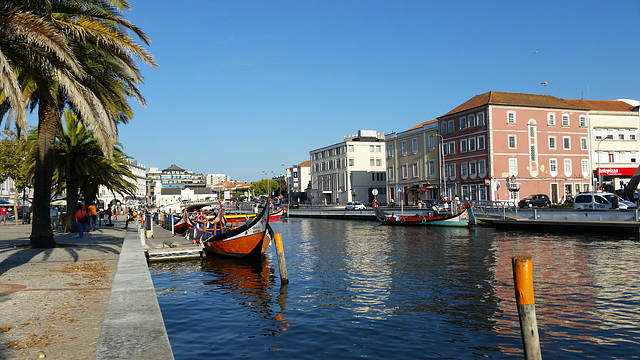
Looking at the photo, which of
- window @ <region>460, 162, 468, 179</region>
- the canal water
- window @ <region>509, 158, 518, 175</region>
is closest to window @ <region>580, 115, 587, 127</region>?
window @ <region>509, 158, 518, 175</region>

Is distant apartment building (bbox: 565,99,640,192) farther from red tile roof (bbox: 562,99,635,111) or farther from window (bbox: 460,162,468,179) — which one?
window (bbox: 460,162,468,179)

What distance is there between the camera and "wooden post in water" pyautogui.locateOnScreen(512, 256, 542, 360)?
7.09m

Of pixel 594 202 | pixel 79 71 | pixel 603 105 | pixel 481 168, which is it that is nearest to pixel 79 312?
pixel 79 71

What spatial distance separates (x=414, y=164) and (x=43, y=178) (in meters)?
69.8

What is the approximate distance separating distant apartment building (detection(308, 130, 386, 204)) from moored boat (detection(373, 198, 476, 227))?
52.7 metres

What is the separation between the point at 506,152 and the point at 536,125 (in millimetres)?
6529

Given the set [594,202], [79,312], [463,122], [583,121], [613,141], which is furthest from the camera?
[613,141]

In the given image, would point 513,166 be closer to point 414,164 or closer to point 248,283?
point 414,164

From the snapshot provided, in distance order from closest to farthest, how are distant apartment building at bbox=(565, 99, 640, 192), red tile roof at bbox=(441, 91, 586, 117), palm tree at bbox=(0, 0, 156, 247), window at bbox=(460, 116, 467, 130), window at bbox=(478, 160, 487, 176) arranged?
1. palm tree at bbox=(0, 0, 156, 247)
2. window at bbox=(478, 160, 487, 176)
3. red tile roof at bbox=(441, 91, 586, 117)
4. window at bbox=(460, 116, 467, 130)
5. distant apartment building at bbox=(565, 99, 640, 192)

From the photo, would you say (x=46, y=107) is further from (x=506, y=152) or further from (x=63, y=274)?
(x=506, y=152)

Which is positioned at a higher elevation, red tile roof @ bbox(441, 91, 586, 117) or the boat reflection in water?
red tile roof @ bbox(441, 91, 586, 117)

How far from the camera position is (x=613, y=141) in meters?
76.9

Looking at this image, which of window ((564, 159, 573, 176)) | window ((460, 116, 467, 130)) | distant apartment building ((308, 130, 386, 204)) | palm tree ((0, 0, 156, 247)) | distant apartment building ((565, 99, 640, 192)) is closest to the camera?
palm tree ((0, 0, 156, 247))

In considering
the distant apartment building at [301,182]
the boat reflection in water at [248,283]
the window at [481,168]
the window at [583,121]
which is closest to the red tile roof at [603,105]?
the window at [583,121]
